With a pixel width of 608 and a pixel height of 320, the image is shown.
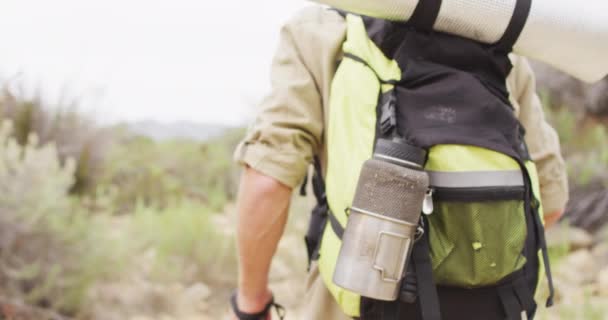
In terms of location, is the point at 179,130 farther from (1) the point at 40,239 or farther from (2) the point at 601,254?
(2) the point at 601,254

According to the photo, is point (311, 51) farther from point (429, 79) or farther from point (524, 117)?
point (524, 117)

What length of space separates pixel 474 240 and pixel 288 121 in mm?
429

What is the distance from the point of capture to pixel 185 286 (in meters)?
3.73

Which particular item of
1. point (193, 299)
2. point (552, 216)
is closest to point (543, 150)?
point (552, 216)

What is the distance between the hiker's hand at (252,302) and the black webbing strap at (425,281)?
1.50 ft

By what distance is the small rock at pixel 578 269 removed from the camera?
139 inches

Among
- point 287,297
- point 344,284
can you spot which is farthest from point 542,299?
point 344,284

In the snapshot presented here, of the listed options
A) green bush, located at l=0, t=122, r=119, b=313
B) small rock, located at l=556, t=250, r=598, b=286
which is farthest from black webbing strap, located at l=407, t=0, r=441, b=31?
small rock, located at l=556, t=250, r=598, b=286

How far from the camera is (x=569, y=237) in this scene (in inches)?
157

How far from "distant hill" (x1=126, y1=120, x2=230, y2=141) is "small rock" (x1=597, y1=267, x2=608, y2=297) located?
4112mm

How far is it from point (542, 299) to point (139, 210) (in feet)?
8.01

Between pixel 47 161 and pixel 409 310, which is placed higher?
pixel 409 310

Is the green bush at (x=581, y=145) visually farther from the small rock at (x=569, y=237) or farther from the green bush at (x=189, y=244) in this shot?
the green bush at (x=189, y=244)

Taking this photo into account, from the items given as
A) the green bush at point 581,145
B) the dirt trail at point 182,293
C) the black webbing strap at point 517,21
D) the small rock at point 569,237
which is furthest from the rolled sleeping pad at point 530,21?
the green bush at point 581,145
